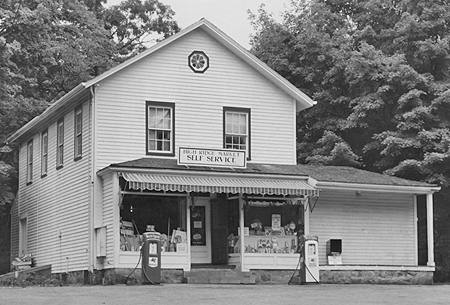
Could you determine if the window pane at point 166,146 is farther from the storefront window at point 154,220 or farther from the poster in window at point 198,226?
the poster in window at point 198,226

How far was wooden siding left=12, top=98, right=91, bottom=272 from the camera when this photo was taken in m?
29.9

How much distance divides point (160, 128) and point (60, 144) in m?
4.69

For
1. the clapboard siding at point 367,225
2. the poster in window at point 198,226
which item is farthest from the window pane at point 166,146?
the clapboard siding at point 367,225

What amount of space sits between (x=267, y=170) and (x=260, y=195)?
845 millimetres

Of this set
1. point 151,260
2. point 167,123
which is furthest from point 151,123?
point 151,260

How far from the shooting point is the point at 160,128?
98.6 ft

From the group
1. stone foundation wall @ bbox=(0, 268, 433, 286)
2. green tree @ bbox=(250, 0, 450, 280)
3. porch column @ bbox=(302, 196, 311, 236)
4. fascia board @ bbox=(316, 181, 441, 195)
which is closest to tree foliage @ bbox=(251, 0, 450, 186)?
green tree @ bbox=(250, 0, 450, 280)

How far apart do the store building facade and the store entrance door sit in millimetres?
36

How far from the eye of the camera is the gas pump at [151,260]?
84.0 ft

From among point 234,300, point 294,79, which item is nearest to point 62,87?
point 294,79

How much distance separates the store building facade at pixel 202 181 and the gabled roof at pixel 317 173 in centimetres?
6

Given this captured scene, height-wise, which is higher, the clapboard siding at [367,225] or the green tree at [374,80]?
the green tree at [374,80]

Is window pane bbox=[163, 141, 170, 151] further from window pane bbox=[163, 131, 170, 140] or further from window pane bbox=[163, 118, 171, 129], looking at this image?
window pane bbox=[163, 118, 171, 129]

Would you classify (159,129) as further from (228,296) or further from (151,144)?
(228,296)
